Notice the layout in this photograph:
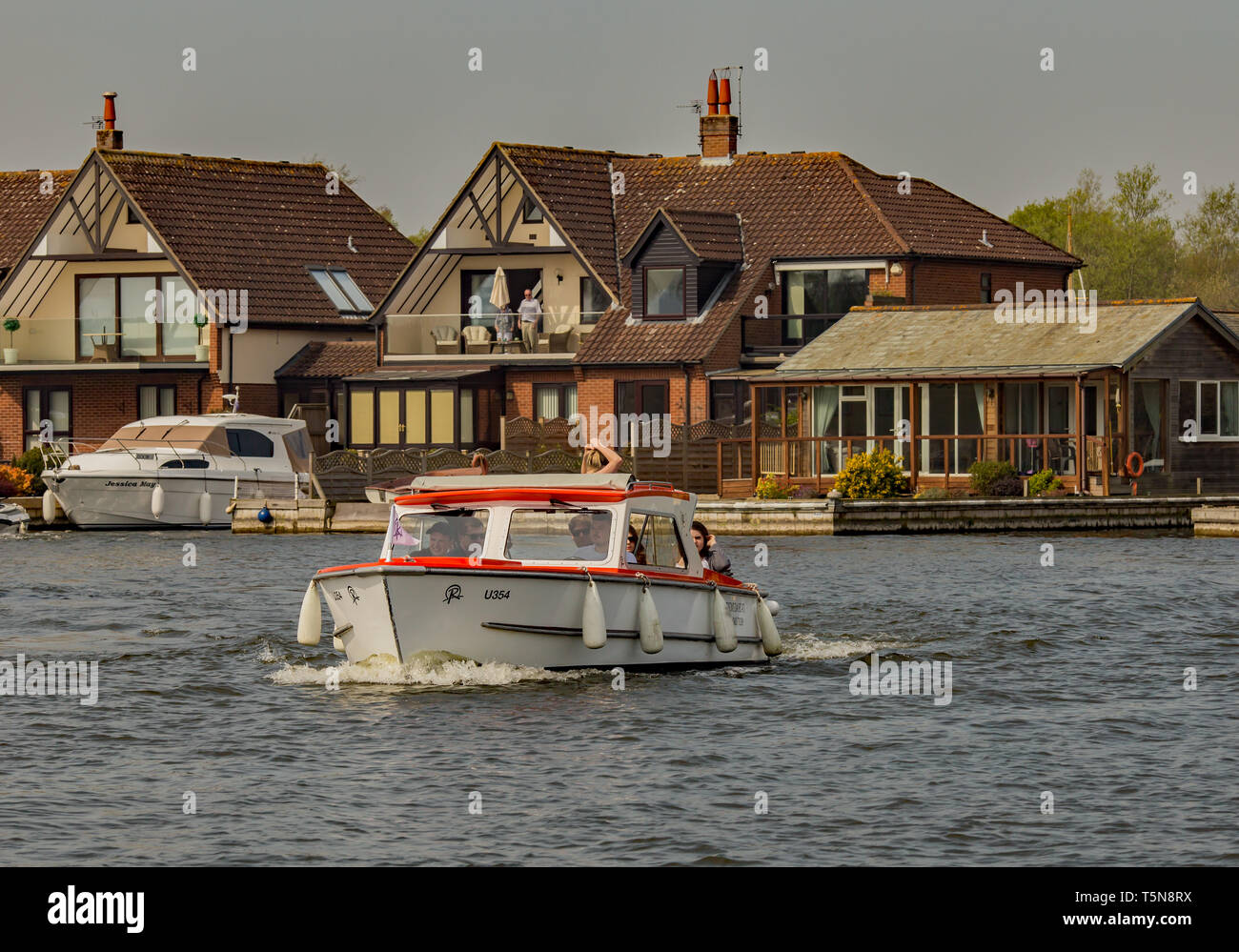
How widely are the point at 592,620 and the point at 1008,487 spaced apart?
91.4 feet

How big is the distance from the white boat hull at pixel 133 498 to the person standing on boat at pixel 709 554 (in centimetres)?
2889

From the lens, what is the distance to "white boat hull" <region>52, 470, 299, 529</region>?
51.5 m

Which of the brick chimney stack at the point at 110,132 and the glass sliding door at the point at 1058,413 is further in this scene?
the brick chimney stack at the point at 110,132

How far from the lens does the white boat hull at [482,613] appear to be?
21.5m

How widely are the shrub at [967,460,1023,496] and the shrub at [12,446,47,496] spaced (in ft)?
81.5

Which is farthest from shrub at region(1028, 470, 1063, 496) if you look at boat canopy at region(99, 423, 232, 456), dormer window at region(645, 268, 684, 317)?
boat canopy at region(99, 423, 232, 456)

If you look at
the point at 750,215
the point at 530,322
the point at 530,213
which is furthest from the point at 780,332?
the point at 530,213

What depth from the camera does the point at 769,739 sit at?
19.8 metres

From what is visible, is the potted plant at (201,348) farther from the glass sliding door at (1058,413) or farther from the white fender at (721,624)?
the white fender at (721,624)

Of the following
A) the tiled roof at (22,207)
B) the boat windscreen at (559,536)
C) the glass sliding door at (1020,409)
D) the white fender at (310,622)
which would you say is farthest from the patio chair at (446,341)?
the white fender at (310,622)

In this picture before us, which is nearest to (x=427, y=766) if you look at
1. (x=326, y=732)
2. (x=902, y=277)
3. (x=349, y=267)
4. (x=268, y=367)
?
(x=326, y=732)

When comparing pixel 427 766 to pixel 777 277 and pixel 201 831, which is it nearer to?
pixel 201 831
